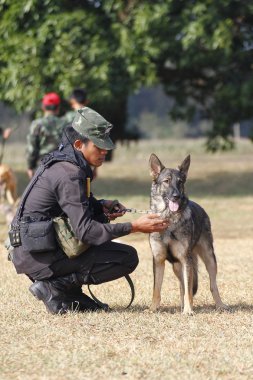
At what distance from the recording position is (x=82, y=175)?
24.7 feet

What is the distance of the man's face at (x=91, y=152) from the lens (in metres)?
7.62

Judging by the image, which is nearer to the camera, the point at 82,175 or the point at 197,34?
the point at 82,175

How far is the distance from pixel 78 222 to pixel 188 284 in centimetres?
131

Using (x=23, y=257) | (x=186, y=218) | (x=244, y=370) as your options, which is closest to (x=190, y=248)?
(x=186, y=218)

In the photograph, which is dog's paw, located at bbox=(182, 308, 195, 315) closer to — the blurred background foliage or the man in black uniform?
the man in black uniform

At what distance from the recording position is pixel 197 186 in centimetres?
2655

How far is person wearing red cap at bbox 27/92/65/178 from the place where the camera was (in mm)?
13016

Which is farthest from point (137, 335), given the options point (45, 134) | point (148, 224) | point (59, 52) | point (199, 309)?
point (59, 52)

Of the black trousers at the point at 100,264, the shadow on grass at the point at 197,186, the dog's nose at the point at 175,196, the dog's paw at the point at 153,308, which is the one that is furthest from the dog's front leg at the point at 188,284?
the shadow on grass at the point at 197,186

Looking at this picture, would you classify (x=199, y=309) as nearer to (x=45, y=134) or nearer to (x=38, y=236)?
(x=38, y=236)

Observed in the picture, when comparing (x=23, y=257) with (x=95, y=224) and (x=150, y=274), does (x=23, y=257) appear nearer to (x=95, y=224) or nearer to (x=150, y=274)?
(x=95, y=224)

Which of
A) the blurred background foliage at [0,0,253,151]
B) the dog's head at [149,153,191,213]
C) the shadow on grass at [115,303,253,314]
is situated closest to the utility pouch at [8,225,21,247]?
the shadow on grass at [115,303,253,314]

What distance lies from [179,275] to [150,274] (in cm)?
221

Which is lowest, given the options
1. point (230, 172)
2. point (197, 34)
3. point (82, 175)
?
point (230, 172)
